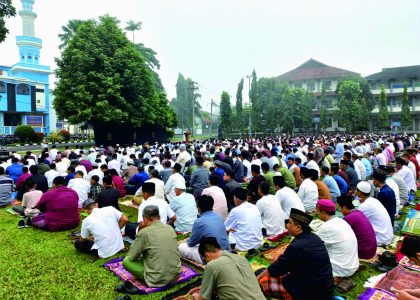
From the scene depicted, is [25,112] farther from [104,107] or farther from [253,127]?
[253,127]

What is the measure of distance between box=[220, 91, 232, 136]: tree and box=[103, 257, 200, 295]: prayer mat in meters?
31.3

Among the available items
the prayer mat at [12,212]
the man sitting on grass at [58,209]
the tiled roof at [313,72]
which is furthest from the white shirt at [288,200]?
the tiled roof at [313,72]

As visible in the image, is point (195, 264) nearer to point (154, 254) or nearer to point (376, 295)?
point (154, 254)

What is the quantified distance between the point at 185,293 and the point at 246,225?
1646 mm

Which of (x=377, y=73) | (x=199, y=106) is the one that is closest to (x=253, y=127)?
(x=377, y=73)

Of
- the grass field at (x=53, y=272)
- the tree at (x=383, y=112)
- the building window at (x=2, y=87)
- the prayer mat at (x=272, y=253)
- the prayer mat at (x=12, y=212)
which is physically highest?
the building window at (x=2, y=87)

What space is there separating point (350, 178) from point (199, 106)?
166 feet

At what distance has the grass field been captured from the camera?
4.10 meters

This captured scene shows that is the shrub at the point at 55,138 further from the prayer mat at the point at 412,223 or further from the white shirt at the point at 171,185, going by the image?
the prayer mat at the point at 412,223

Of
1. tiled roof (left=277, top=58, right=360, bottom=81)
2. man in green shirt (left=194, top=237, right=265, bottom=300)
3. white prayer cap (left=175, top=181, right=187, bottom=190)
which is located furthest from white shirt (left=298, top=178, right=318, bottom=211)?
tiled roof (left=277, top=58, right=360, bottom=81)

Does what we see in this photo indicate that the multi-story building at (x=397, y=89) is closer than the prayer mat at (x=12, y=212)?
No

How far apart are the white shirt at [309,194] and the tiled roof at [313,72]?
39.6 metres

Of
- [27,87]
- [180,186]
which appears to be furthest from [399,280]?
[27,87]

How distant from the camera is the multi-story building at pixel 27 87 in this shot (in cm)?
3409
